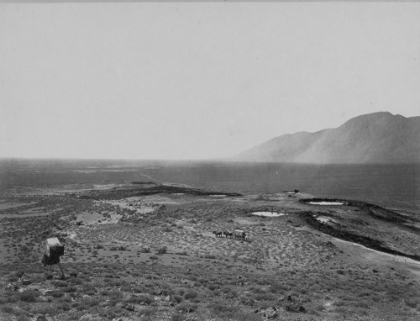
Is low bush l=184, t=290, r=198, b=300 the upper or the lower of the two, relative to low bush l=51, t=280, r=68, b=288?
lower

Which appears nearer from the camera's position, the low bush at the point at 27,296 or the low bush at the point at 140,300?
the low bush at the point at 27,296

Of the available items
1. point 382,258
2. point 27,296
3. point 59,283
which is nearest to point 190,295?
point 59,283

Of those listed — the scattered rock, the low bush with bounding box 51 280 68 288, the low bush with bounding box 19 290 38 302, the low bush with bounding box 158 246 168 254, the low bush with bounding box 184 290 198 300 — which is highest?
the low bush with bounding box 19 290 38 302

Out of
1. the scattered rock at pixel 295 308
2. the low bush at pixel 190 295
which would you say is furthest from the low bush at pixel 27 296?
the scattered rock at pixel 295 308

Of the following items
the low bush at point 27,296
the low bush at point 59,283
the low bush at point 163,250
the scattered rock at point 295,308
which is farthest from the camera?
the low bush at point 163,250

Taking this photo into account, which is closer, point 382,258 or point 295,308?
point 295,308

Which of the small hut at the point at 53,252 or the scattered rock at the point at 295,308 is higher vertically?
the small hut at the point at 53,252

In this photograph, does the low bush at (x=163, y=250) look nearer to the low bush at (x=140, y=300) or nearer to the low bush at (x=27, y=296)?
the low bush at (x=140, y=300)

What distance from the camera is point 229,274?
18.2 metres

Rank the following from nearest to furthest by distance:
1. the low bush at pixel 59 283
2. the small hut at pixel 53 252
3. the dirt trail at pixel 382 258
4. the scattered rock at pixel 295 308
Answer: the scattered rock at pixel 295 308 < the low bush at pixel 59 283 < the small hut at pixel 53 252 < the dirt trail at pixel 382 258

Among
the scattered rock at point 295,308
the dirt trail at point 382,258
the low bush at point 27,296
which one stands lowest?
the dirt trail at point 382,258

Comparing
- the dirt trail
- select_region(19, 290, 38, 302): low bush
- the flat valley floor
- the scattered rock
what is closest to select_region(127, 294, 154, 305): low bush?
the flat valley floor

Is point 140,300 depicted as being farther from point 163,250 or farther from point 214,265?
point 163,250

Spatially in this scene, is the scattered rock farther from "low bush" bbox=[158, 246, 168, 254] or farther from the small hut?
"low bush" bbox=[158, 246, 168, 254]
